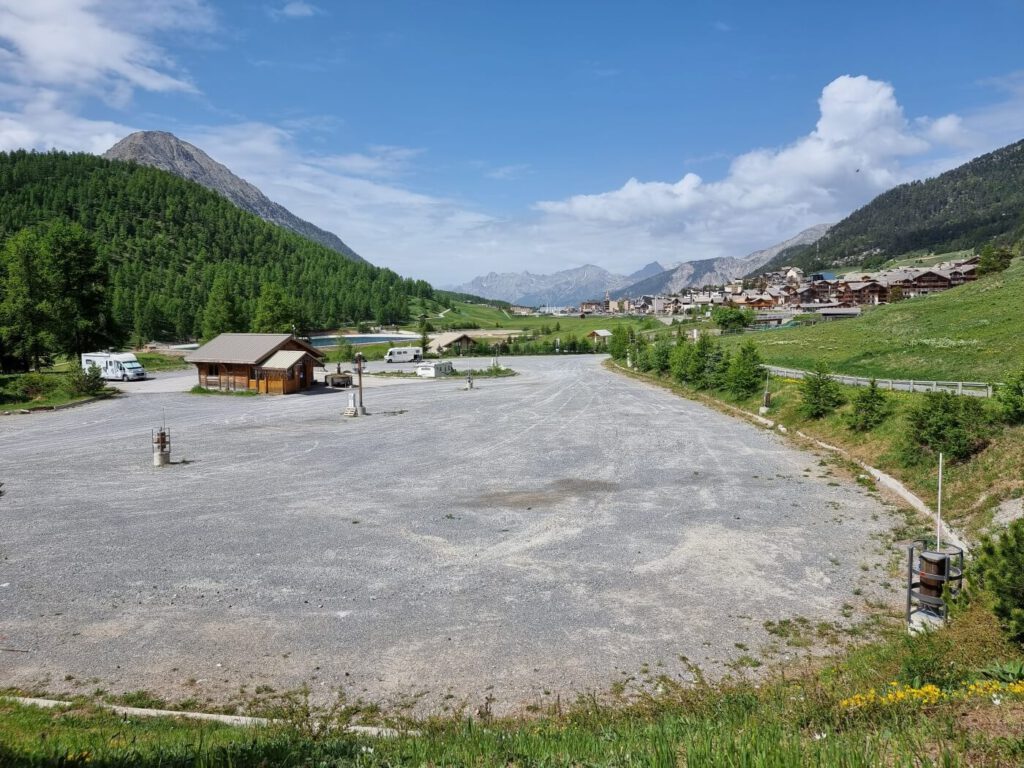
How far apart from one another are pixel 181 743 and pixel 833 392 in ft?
102

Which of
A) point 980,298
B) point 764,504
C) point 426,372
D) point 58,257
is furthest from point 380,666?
point 980,298

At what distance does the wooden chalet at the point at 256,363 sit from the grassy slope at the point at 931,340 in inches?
1775

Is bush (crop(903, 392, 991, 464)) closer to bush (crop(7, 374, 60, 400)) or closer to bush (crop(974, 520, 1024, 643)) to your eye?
bush (crop(974, 520, 1024, 643))

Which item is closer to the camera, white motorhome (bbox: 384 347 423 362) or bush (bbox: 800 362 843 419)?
bush (bbox: 800 362 843 419)

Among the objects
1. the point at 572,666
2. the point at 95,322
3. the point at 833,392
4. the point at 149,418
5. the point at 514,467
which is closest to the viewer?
the point at 572,666

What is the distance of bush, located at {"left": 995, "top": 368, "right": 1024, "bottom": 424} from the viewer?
19203 millimetres

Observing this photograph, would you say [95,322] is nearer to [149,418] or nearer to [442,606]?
[149,418]

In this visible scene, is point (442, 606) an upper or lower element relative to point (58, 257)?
lower

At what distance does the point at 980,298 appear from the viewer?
2675 inches

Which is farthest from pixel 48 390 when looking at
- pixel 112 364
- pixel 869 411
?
pixel 869 411

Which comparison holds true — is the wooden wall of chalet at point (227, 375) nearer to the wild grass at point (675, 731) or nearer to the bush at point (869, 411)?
the bush at point (869, 411)

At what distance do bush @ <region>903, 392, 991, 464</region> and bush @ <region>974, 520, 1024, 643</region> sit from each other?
506 inches

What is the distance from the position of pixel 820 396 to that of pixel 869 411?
15.0ft

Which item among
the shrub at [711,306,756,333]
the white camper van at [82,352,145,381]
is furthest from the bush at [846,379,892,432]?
the shrub at [711,306,756,333]
